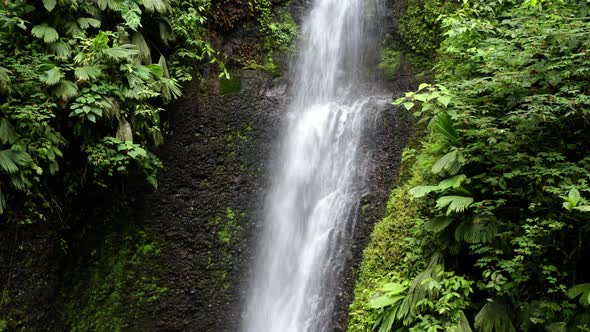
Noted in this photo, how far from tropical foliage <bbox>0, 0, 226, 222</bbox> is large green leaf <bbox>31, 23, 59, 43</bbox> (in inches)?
0.4

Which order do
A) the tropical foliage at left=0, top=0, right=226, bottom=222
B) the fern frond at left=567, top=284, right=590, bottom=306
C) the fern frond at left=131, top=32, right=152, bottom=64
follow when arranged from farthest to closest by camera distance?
the fern frond at left=131, top=32, right=152, bottom=64 < the tropical foliage at left=0, top=0, right=226, bottom=222 < the fern frond at left=567, top=284, right=590, bottom=306

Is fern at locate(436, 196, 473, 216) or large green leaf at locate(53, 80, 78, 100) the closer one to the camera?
fern at locate(436, 196, 473, 216)

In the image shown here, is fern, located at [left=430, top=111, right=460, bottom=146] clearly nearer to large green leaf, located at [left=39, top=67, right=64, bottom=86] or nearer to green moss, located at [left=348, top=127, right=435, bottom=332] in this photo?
green moss, located at [left=348, top=127, right=435, bottom=332]

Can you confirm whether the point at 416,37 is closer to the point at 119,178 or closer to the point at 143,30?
the point at 143,30

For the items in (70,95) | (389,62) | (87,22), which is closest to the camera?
(70,95)

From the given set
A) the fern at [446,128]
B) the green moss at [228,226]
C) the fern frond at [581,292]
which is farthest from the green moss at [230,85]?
the fern frond at [581,292]

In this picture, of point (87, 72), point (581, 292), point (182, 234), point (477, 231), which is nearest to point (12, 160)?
point (87, 72)

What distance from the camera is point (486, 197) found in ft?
13.0

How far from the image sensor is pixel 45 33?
510 cm

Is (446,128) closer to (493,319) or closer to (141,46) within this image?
(493,319)

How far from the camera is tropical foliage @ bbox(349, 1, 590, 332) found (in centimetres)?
340

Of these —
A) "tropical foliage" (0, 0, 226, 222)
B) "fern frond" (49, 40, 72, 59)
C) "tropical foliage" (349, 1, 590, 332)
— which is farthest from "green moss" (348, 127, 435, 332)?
"fern frond" (49, 40, 72, 59)

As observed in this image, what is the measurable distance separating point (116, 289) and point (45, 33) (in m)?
3.80

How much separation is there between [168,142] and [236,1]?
3291 mm
